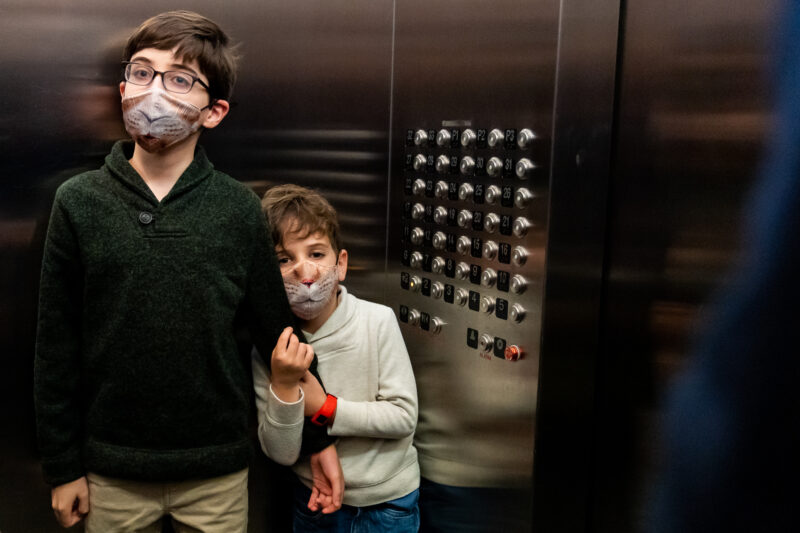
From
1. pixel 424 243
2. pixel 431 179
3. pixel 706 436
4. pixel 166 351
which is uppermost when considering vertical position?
pixel 431 179

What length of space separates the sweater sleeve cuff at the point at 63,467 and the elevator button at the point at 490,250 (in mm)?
759

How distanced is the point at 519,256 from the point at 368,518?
598 millimetres

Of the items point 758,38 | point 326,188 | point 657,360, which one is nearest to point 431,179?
point 326,188

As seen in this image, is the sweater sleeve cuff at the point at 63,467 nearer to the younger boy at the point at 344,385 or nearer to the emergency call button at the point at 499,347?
the younger boy at the point at 344,385

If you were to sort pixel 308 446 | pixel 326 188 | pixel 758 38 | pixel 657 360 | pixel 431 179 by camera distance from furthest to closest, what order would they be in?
pixel 326 188 < pixel 431 179 < pixel 308 446 < pixel 657 360 < pixel 758 38

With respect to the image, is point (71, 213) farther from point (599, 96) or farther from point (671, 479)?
point (671, 479)

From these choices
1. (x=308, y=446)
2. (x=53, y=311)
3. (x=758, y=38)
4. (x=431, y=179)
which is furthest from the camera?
(x=431, y=179)

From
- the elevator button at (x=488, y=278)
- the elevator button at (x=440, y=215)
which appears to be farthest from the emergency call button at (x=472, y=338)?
the elevator button at (x=440, y=215)

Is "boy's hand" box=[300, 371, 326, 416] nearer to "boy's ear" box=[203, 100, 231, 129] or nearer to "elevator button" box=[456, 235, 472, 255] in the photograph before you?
"elevator button" box=[456, 235, 472, 255]

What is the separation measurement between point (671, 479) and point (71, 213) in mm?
1054

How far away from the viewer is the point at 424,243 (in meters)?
1.67

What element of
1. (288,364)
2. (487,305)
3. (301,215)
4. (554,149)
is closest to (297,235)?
(301,215)

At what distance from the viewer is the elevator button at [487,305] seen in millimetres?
1493

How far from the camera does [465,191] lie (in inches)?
60.1
